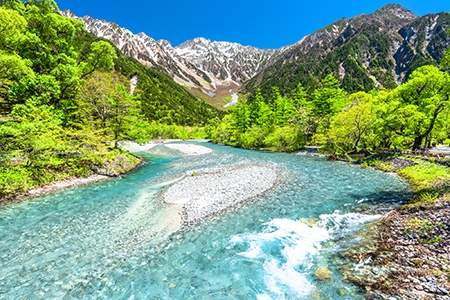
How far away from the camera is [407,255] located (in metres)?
12.7

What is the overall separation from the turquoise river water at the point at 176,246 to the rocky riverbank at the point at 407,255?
0.86 m

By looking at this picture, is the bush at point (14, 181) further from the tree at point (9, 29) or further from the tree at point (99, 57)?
the tree at point (99, 57)

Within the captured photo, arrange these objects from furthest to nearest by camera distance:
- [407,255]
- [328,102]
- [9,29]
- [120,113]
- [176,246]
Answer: [328,102], [120,113], [9,29], [176,246], [407,255]

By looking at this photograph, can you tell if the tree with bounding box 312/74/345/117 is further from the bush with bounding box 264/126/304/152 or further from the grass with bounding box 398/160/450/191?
the grass with bounding box 398/160/450/191

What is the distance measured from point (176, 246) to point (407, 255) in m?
10.1

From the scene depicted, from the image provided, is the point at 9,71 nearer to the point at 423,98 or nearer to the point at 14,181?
the point at 14,181

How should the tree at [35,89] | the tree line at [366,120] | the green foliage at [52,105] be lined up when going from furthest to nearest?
the tree line at [366,120]
the tree at [35,89]
the green foliage at [52,105]

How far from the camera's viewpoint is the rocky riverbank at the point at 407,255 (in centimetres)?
1052

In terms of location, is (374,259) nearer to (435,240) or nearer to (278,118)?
(435,240)

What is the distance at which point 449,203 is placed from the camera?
17.1 meters

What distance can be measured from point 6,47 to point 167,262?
107 ft

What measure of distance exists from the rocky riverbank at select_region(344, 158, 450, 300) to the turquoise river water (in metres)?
0.86

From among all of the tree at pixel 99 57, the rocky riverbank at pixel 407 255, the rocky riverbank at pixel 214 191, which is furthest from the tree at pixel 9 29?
the rocky riverbank at pixel 407 255

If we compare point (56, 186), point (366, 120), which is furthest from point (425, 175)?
point (56, 186)
